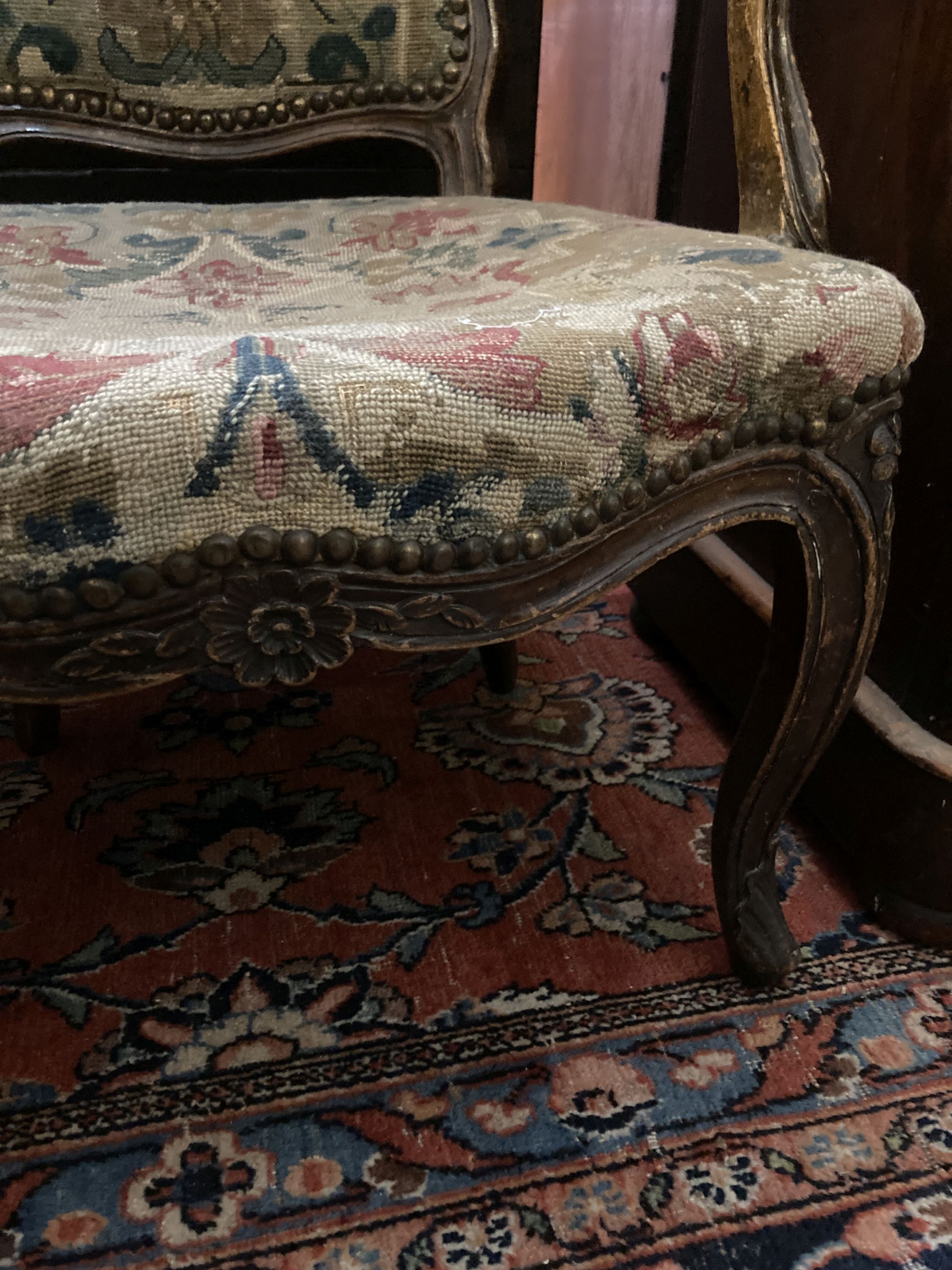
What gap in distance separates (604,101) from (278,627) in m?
1.79

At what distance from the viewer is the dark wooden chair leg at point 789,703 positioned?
1.91 feet

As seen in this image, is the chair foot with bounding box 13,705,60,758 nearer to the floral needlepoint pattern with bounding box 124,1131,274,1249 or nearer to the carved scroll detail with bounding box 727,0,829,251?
the floral needlepoint pattern with bounding box 124,1131,274,1249

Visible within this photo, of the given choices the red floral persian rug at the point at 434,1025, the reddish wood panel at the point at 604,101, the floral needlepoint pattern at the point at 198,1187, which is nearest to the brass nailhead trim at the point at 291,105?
the reddish wood panel at the point at 604,101

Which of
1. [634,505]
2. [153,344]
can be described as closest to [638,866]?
[634,505]

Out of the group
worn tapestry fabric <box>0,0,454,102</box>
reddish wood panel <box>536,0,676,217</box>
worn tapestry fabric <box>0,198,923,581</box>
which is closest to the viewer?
worn tapestry fabric <box>0,198,923,581</box>

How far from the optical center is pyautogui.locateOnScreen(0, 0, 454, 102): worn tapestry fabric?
2.75ft

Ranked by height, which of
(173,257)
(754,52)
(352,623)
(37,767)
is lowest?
(37,767)

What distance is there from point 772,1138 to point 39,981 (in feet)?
1.94

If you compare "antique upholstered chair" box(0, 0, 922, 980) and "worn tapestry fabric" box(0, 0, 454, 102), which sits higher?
"worn tapestry fabric" box(0, 0, 454, 102)

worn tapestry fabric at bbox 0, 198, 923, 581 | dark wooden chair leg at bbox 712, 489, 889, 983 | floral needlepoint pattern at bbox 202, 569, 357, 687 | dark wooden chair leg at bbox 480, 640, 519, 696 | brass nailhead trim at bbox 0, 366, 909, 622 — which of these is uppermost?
worn tapestry fabric at bbox 0, 198, 923, 581

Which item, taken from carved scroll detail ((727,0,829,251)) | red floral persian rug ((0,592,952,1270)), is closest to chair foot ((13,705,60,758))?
red floral persian rug ((0,592,952,1270))

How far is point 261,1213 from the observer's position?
1.95 feet

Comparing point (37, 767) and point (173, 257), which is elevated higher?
point (173, 257)

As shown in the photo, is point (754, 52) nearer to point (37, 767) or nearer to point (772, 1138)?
point (772, 1138)
